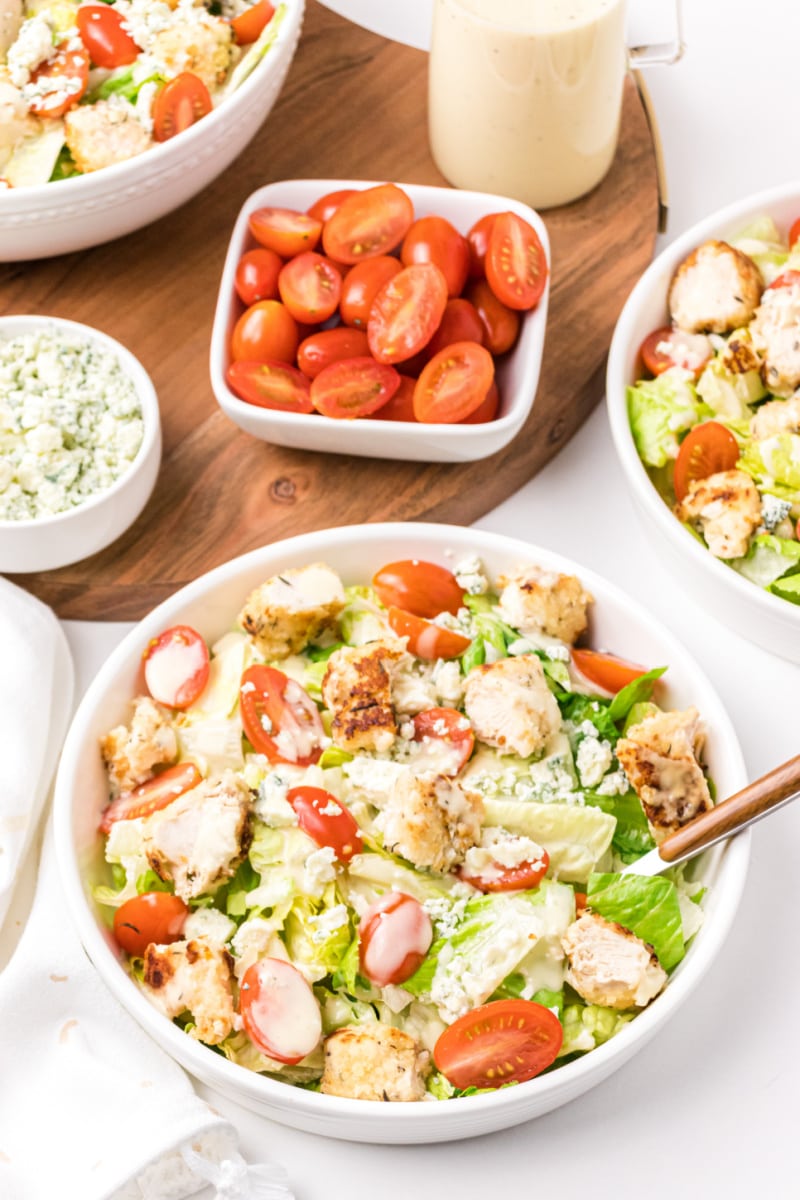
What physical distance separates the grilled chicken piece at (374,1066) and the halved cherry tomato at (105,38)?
218 centimetres

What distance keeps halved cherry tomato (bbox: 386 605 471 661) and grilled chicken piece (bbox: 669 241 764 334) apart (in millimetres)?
940

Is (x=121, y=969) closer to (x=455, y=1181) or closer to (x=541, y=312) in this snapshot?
(x=455, y=1181)

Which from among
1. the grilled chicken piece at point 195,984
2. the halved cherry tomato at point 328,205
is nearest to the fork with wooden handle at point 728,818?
the grilled chicken piece at point 195,984

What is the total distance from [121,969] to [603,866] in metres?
0.84

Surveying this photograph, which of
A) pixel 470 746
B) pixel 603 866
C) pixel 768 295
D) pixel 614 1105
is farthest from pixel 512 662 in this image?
pixel 768 295

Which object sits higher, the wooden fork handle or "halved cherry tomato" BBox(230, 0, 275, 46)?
"halved cherry tomato" BBox(230, 0, 275, 46)

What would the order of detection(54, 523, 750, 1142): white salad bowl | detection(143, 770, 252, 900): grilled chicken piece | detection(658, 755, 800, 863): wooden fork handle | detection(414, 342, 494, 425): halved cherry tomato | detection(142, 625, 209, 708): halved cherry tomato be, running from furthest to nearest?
1. detection(414, 342, 494, 425): halved cherry tomato
2. detection(142, 625, 209, 708): halved cherry tomato
3. detection(143, 770, 252, 900): grilled chicken piece
4. detection(658, 755, 800, 863): wooden fork handle
5. detection(54, 523, 750, 1142): white salad bowl

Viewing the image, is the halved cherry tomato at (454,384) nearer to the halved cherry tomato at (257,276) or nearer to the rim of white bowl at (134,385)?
the halved cherry tomato at (257,276)

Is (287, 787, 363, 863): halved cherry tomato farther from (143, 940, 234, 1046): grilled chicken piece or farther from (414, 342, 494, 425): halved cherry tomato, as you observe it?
(414, 342, 494, 425): halved cherry tomato

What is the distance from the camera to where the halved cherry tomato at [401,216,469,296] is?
2.99 metres

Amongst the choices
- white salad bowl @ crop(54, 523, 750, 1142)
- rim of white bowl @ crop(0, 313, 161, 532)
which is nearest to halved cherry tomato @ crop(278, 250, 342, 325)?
rim of white bowl @ crop(0, 313, 161, 532)

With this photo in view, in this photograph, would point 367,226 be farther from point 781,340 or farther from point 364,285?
point 781,340

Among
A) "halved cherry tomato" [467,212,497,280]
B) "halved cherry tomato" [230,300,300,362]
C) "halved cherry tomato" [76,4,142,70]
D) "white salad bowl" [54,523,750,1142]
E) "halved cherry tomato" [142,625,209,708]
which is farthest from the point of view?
"halved cherry tomato" [76,4,142,70]

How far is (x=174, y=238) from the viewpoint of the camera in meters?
3.37
